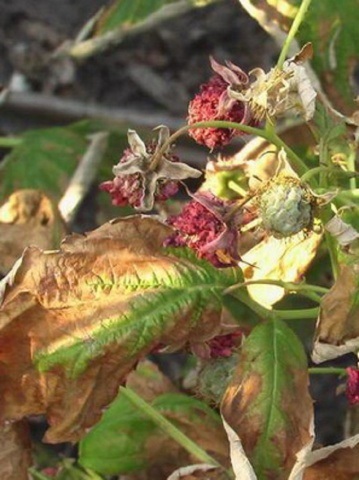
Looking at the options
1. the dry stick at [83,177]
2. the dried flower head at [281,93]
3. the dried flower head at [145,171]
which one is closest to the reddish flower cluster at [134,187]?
the dried flower head at [145,171]

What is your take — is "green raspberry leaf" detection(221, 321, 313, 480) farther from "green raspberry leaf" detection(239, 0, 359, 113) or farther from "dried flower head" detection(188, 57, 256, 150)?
"green raspberry leaf" detection(239, 0, 359, 113)

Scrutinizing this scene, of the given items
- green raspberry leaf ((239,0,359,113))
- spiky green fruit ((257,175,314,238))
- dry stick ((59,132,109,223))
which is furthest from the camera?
dry stick ((59,132,109,223))

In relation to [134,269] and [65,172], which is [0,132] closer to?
[65,172]

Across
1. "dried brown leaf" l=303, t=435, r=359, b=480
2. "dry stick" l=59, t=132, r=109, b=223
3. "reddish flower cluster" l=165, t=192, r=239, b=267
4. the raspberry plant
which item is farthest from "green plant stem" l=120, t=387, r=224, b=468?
"dry stick" l=59, t=132, r=109, b=223

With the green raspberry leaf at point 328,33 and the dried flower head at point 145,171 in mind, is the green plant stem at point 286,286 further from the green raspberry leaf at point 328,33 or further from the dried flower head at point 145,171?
the green raspberry leaf at point 328,33

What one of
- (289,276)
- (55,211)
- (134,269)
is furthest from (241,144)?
(134,269)
